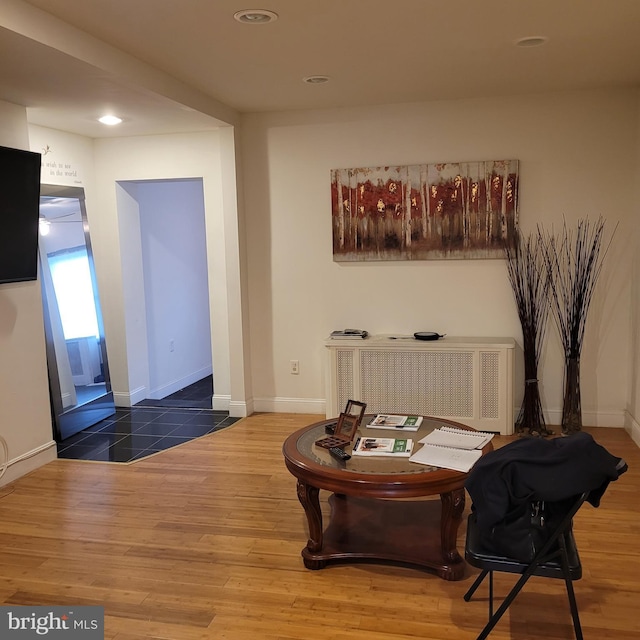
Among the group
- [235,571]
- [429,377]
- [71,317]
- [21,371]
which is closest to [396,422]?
[235,571]

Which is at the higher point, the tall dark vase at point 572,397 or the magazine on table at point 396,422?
the magazine on table at point 396,422

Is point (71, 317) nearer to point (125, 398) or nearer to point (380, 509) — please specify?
point (125, 398)

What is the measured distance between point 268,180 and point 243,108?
0.59 metres

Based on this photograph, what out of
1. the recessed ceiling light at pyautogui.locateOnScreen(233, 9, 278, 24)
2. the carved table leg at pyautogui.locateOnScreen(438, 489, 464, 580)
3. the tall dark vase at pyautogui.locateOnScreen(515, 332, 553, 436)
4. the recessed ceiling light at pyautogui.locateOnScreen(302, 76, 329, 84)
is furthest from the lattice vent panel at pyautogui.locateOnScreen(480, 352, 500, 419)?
the recessed ceiling light at pyautogui.locateOnScreen(233, 9, 278, 24)

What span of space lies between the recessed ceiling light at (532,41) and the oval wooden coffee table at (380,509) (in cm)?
211

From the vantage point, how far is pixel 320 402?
5438mm

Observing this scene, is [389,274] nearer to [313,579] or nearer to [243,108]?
[243,108]

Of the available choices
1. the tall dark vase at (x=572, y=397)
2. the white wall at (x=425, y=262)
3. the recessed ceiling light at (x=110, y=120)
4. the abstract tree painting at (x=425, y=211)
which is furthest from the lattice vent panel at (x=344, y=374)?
the recessed ceiling light at (x=110, y=120)

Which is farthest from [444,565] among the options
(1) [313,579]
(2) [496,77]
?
(2) [496,77]

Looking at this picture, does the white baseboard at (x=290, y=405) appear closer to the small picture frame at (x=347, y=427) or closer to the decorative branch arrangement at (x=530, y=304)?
the decorative branch arrangement at (x=530, y=304)

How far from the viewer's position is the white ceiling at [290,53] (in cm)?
301

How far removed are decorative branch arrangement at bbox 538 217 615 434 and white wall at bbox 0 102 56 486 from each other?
3.64m

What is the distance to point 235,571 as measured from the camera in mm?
2906

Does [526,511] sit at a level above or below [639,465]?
above
